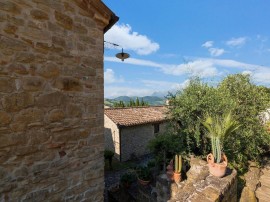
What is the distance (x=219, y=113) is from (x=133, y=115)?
353 inches

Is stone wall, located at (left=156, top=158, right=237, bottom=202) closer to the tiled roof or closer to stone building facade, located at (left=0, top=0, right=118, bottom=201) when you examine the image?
stone building facade, located at (left=0, top=0, right=118, bottom=201)

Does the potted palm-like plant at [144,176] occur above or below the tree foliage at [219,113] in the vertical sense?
below

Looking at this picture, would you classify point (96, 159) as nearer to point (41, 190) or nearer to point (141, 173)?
point (41, 190)

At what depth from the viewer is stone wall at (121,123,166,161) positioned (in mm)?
15219

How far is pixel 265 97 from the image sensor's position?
34.1 ft

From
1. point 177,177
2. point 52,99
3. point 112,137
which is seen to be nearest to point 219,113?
point 177,177

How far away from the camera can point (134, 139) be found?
52.2 ft

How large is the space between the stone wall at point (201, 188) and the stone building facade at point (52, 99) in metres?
2.13

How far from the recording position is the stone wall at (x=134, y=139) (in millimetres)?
15219

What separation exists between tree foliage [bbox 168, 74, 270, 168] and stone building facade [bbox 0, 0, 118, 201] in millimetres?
5560

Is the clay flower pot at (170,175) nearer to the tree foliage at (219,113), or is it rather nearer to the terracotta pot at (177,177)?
the terracotta pot at (177,177)

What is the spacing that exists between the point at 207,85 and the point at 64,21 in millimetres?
7407

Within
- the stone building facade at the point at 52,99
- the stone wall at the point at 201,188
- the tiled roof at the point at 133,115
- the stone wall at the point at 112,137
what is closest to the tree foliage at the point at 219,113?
the stone wall at the point at 201,188

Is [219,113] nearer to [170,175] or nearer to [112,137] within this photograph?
[170,175]
